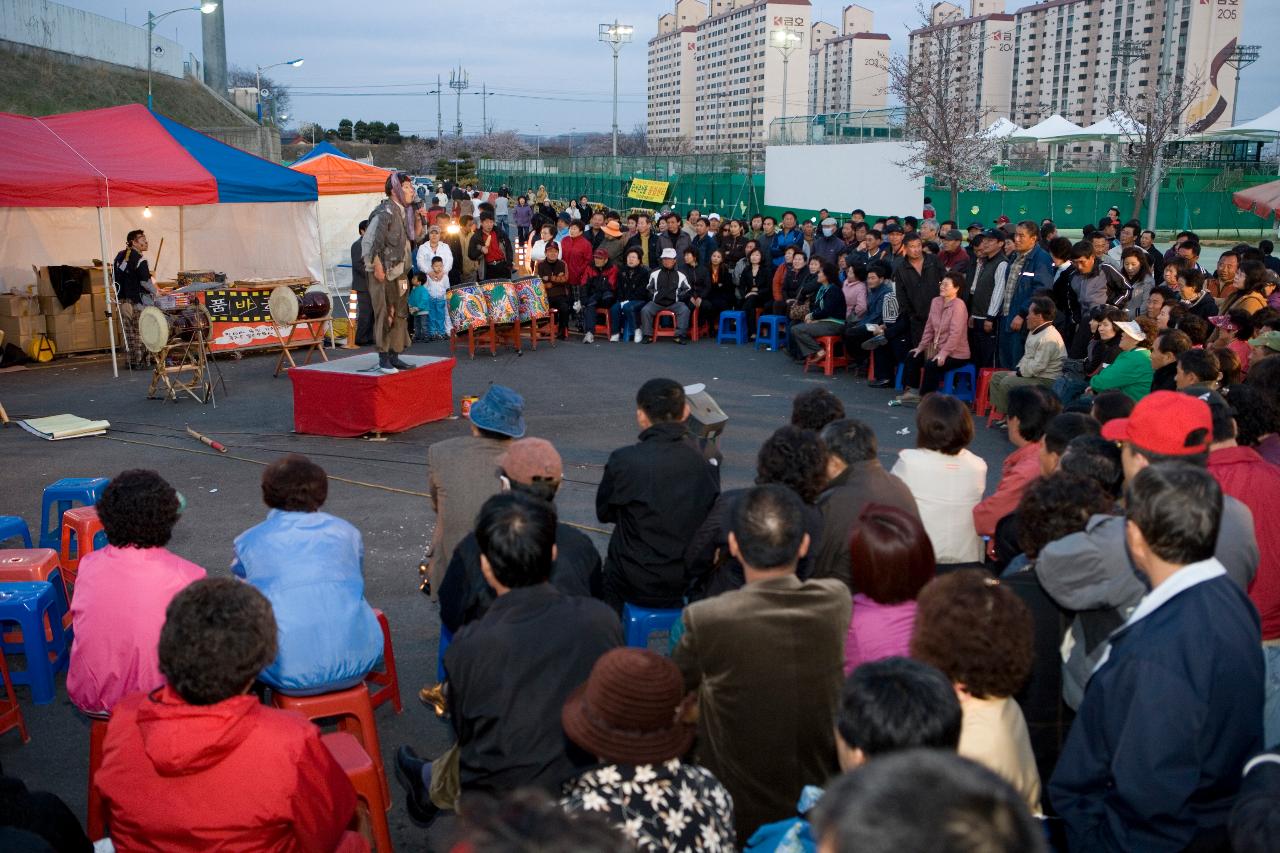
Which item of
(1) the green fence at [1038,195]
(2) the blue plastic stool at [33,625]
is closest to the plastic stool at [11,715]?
(2) the blue plastic stool at [33,625]

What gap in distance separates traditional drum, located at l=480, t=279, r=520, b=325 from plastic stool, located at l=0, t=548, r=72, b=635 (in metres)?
8.49

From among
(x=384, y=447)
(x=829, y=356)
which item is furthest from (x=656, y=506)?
(x=829, y=356)

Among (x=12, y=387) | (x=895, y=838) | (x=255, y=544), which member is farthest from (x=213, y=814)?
(x=12, y=387)

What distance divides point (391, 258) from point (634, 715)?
7271 millimetres

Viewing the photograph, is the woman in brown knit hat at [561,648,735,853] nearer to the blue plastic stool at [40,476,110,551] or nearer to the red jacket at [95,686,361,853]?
the red jacket at [95,686,361,853]

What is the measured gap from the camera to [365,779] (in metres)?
3.41

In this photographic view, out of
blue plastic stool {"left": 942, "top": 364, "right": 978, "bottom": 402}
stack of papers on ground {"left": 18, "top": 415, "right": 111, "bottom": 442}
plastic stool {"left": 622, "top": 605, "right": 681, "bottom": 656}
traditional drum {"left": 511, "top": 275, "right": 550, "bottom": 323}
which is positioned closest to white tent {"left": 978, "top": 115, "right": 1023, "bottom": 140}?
traditional drum {"left": 511, "top": 275, "right": 550, "bottom": 323}

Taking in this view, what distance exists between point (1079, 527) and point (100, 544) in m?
4.85

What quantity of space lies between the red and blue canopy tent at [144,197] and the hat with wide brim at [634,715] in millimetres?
10228

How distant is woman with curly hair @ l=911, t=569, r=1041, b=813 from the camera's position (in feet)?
8.40

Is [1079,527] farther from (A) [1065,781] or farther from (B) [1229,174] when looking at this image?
(B) [1229,174]

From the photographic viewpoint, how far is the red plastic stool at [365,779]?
3404mm

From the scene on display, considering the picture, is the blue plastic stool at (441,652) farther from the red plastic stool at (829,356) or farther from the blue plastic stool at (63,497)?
the red plastic stool at (829,356)

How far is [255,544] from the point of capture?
4.04m
